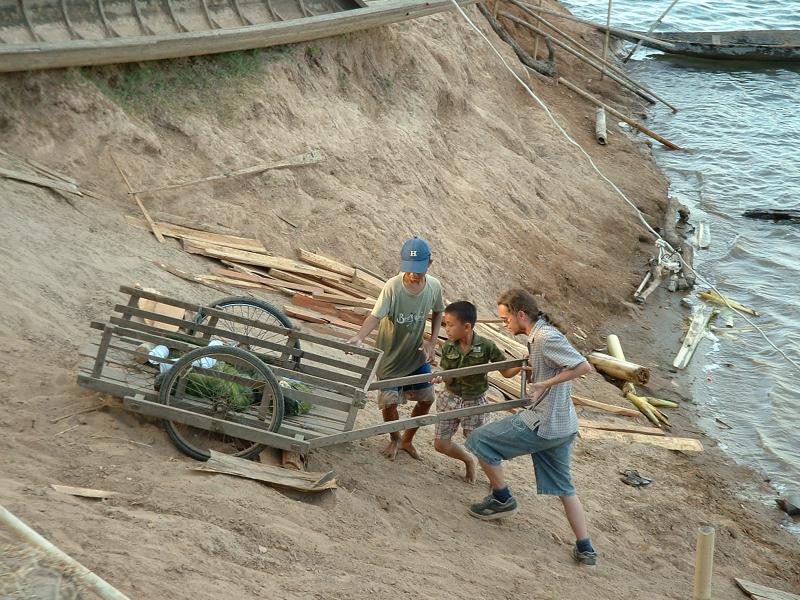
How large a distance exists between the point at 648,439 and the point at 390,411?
4.13m

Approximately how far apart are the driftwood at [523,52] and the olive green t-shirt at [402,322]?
14.1 meters

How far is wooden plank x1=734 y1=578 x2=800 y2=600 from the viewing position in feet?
25.2

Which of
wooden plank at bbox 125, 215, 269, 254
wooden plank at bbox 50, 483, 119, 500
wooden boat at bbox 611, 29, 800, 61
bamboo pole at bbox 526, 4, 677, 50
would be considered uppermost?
wooden boat at bbox 611, 29, 800, 61

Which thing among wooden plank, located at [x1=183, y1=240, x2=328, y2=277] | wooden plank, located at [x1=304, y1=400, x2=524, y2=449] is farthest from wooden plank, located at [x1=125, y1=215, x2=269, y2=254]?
wooden plank, located at [x1=304, y1=400, x2=524, y2=449]

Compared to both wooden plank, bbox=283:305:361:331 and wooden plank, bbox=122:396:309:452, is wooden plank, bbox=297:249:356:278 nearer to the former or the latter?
wooden plank, bbox=283:305:361:331

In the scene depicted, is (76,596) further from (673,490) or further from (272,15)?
(272,15)

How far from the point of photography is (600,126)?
19453mm

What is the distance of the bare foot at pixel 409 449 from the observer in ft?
25.8

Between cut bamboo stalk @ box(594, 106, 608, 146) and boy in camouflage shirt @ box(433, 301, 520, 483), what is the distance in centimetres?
1267

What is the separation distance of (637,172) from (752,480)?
29.2 feet

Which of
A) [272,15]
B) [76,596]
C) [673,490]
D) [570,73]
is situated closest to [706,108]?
[570,73]

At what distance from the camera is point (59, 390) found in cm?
686

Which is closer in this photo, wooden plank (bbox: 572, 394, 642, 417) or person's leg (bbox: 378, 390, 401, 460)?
person's leg (bbox: 378, 390, 401, 460)

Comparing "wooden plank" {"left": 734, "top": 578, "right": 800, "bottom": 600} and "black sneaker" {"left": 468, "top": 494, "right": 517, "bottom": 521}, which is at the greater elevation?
"black sneaker" {"left": 468, "top": 494, "right": 517, "bottom": 521}
